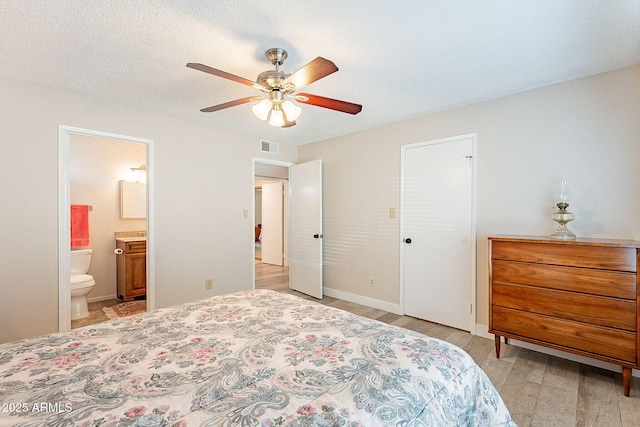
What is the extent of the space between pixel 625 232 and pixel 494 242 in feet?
2.87

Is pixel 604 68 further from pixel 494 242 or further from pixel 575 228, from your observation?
pixel 494 242

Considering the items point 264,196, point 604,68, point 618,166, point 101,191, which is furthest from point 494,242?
point 264,196

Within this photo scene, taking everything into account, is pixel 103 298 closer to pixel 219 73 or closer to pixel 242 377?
pixel 219 73

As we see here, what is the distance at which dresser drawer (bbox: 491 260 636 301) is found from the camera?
192cm

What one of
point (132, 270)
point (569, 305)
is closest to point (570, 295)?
point (569, 305)

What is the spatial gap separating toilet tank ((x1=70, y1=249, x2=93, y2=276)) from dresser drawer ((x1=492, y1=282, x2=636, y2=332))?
450cm

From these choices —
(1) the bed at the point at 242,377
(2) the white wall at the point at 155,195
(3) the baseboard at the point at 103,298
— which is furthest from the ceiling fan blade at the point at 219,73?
(3) the baseboard at the point at 103,298

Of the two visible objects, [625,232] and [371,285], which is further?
[371,285]

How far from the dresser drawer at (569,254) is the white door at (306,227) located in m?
2.31

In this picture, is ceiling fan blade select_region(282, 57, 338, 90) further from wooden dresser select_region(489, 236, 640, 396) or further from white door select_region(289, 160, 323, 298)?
white door select_region(289, 160, 323, 298)

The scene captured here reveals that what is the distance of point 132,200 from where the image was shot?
4281mm

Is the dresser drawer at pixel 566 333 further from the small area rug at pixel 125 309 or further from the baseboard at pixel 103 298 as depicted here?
the baseboard at pixel 103 298

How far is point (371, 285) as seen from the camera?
3.82 metres

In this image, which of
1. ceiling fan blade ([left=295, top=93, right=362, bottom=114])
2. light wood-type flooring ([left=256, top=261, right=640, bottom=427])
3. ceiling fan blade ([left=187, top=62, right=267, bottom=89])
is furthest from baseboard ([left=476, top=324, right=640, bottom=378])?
ceiling fan blade ([left=187, top=62, right=267, bottom=89])
